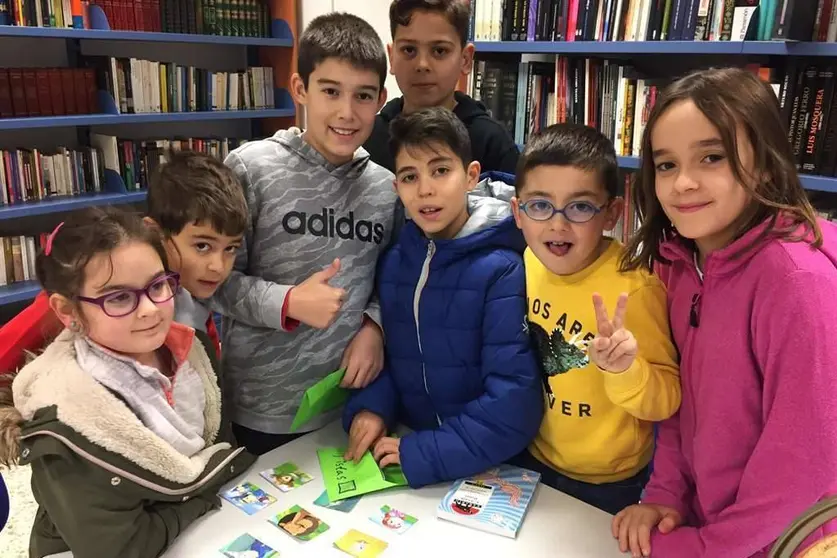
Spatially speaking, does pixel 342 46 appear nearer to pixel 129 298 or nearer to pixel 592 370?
pixel 129 298

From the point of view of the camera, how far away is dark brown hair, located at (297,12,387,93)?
143 centimetres

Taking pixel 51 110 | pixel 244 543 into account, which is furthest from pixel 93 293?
pixel 51 110

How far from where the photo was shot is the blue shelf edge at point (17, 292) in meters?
3.08

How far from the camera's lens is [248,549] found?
107 centimetres

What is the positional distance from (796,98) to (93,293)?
7.32ft

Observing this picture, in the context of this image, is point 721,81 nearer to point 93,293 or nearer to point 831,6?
point 93,293

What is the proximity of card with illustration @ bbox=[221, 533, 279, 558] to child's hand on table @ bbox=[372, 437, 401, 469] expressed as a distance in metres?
0.28

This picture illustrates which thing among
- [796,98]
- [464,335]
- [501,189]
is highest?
[796,98]

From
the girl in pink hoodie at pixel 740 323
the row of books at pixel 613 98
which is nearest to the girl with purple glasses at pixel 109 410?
the girl in pink hoodie at pixel 740 323

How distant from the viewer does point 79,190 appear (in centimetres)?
346

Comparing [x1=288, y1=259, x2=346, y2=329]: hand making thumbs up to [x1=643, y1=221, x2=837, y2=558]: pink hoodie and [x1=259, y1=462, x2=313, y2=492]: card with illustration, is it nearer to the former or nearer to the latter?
[x1=259, y1=462, x2=313, y2=492]: card with illustration

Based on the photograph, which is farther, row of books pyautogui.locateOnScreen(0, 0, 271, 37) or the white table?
row of books pyautogui.locateOnScreen(0, 0, 271, 37)

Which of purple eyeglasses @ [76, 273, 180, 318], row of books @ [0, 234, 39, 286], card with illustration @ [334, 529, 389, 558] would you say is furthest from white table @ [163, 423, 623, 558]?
row of books @ [0, 234, 39, 286]

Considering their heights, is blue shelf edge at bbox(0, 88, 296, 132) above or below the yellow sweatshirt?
above
